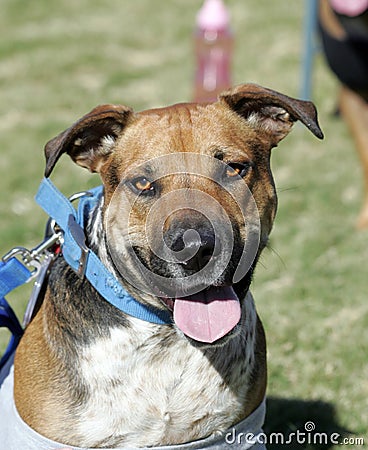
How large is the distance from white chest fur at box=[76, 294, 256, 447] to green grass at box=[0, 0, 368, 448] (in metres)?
0.56

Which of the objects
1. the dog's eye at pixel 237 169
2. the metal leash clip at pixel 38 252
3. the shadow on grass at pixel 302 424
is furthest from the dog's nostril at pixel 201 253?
the shadow on grass at pixel 302 424

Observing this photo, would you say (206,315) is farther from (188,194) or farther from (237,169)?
(237,169)

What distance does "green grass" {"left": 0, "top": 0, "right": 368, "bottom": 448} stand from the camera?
520 centimetres

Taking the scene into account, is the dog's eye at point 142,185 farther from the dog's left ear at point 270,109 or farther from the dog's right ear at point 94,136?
the dog's left ear at point 270,109

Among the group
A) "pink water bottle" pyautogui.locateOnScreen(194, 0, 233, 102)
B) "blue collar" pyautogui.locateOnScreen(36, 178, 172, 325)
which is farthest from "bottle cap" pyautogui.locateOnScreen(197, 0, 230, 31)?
"blue collar" pyautogui.locateOnScreen(36, 178, 172, 325)

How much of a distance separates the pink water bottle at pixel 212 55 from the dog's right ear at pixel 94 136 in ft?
22.1

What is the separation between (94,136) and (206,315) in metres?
0.91

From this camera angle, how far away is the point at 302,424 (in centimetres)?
465

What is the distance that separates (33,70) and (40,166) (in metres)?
3.90

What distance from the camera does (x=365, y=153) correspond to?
7867mm

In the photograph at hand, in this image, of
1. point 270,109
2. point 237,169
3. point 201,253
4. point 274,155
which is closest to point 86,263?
point 201,253

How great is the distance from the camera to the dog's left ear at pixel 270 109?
3.27 meters

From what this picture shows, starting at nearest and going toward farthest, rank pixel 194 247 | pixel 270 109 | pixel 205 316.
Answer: pixel 194 247 < pixel 205 316 < pixel 270 109

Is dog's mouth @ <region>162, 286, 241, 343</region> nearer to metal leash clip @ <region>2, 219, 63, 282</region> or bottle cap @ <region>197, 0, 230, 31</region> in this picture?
metal leash clip @ <region>2, 219, 63, 282</region>
